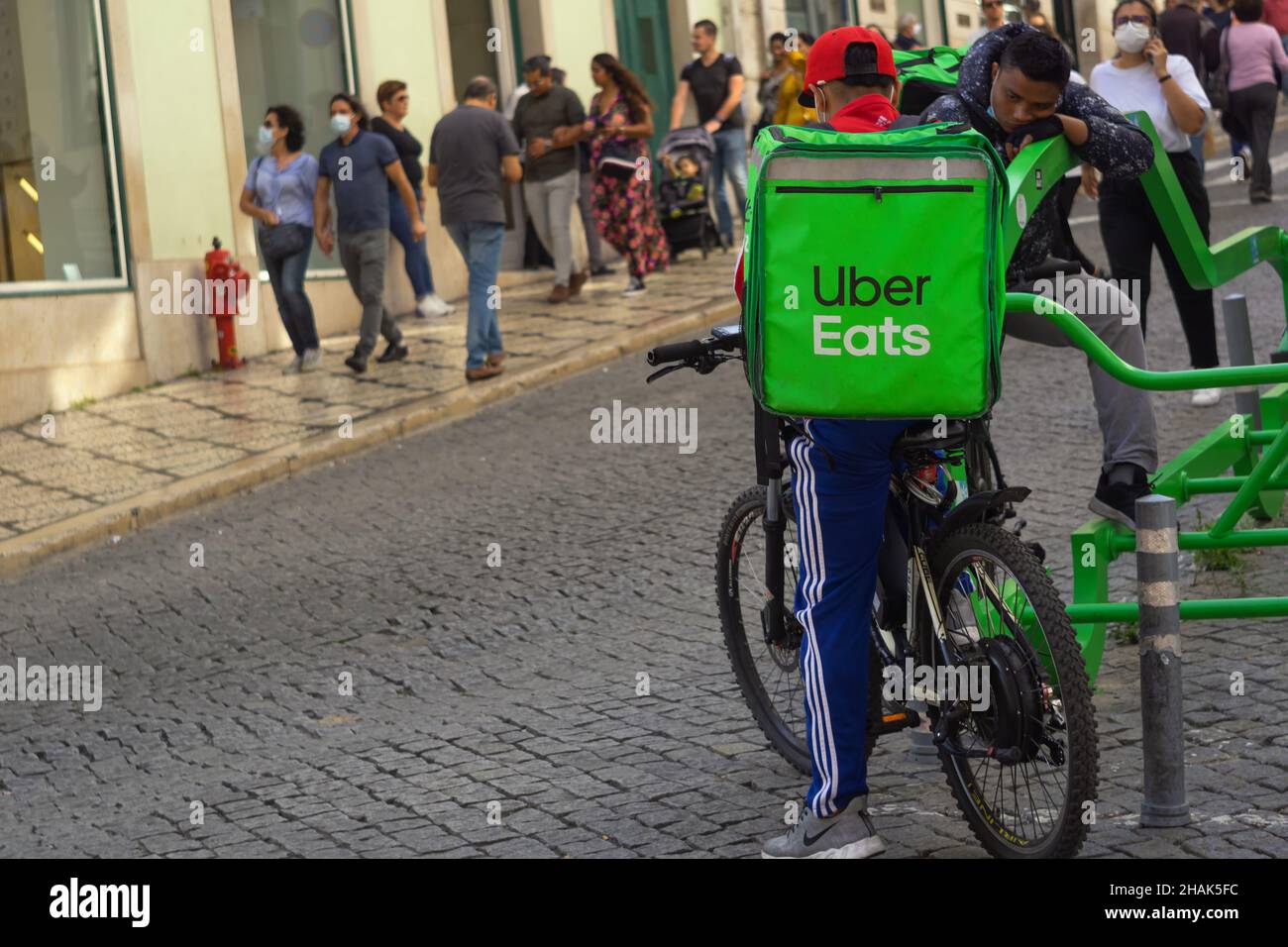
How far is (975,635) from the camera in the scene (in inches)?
175

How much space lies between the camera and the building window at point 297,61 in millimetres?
16219

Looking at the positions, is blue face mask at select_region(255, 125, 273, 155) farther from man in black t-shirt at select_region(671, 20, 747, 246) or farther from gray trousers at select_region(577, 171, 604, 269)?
man in black t-shirt at select_region(671, 20, 747, 246)

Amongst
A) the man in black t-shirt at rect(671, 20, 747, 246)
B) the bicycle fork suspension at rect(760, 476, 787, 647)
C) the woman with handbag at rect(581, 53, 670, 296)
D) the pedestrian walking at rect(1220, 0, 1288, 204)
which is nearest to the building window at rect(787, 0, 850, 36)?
the man in black t-shirt at rect(671, 20, 747, 246)

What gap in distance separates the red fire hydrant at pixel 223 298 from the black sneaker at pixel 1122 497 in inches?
410

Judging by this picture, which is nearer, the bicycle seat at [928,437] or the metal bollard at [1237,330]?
the bicycle seat at [928,437]

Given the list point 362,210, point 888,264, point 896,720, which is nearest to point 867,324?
point 888,264

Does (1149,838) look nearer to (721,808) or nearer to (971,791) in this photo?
(971,791)

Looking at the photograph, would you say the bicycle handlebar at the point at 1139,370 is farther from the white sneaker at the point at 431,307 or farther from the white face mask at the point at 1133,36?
the white sneaker at the point at 431,307

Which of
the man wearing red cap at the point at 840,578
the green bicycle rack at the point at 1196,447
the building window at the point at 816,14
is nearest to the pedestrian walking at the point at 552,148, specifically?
the building window at the point at 816,14

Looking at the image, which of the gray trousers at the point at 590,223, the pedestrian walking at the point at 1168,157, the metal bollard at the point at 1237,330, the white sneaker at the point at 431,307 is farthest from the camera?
the gray trousers at the point at 590,223

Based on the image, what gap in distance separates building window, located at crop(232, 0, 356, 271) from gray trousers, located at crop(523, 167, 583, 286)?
69.6 inches

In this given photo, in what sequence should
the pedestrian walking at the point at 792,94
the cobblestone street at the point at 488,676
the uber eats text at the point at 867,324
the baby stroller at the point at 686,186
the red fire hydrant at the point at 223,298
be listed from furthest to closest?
the baby stroller at the point at 686,186, the pedestrian walking at the point at 792,94, the red fire hydrant at the point at 223,298, the cobblestone street at the point at 488,676, the uber eats text at the point at 867,324

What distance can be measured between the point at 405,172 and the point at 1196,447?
1080cm

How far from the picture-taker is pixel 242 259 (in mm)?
15477
